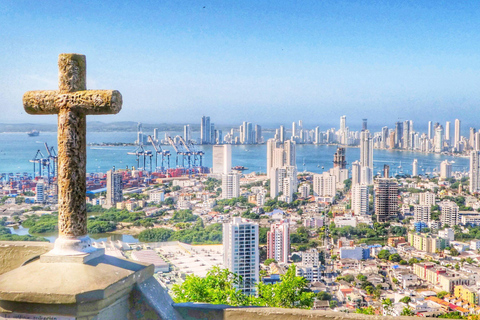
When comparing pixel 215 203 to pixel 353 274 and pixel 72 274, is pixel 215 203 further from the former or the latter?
pixel 72 274

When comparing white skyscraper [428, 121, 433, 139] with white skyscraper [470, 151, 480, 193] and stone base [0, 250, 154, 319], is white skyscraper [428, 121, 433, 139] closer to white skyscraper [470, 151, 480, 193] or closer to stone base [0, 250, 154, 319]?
white skyscraper [470, 151, 480, 193]

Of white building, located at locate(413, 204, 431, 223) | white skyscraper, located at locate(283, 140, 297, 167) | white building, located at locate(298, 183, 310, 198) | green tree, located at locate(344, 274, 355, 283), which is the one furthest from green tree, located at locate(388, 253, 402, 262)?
white skyscraper, located at locate(283, 140, 297, 167)

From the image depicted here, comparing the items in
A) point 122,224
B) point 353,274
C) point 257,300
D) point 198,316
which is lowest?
point 353,274

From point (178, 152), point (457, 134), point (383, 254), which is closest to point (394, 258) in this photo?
point (383, 254)

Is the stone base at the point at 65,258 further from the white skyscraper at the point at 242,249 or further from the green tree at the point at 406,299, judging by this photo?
the white skyscraper at the point at 242,249

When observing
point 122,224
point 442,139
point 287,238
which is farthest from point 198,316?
point 442,139

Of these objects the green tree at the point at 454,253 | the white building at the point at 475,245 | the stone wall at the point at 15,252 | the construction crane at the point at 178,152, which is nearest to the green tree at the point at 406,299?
the green tree at the point at 454,253

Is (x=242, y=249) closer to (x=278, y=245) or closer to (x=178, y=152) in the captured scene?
(x=278, y=245)

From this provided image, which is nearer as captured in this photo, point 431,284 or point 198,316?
point 198,316
